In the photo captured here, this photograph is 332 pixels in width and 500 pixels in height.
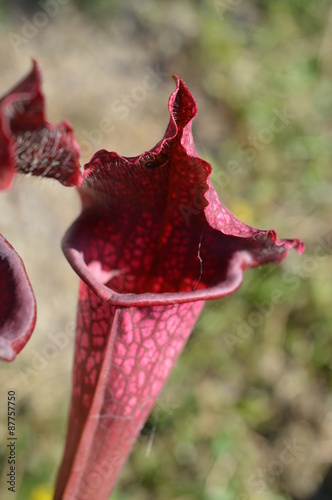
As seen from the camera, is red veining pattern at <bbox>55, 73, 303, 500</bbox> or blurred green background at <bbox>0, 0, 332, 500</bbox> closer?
red veining pattern at <bbox>55, 73, 303, 500</bbox>

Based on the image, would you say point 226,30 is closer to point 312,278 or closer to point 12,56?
point 12,56

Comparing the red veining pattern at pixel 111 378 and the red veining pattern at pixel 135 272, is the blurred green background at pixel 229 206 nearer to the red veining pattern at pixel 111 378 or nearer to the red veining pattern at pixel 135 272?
the red veining pattern at pixel 135 272

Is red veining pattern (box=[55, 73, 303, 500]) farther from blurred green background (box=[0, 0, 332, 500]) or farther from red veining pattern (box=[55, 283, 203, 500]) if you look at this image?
blurred green background (box=[0, 0, 332, 500])

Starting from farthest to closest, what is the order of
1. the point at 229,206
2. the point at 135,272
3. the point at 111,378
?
the point at 229,206 → the point at 135,272 → the point at 111,378

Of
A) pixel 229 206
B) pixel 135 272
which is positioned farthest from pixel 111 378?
pixel 229 206

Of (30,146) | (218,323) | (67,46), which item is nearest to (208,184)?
(30,146)

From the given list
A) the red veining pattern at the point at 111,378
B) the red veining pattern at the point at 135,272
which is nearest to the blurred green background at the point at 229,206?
the red veining pattern at the point at 135,272

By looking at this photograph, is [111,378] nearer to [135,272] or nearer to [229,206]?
[135,272]

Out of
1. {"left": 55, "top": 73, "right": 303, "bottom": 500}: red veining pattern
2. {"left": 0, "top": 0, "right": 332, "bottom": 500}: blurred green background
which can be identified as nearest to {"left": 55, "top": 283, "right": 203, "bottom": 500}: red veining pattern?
{"left": 55, "top": 73, "right": 303, "bottom": 500}: red veining pattern
